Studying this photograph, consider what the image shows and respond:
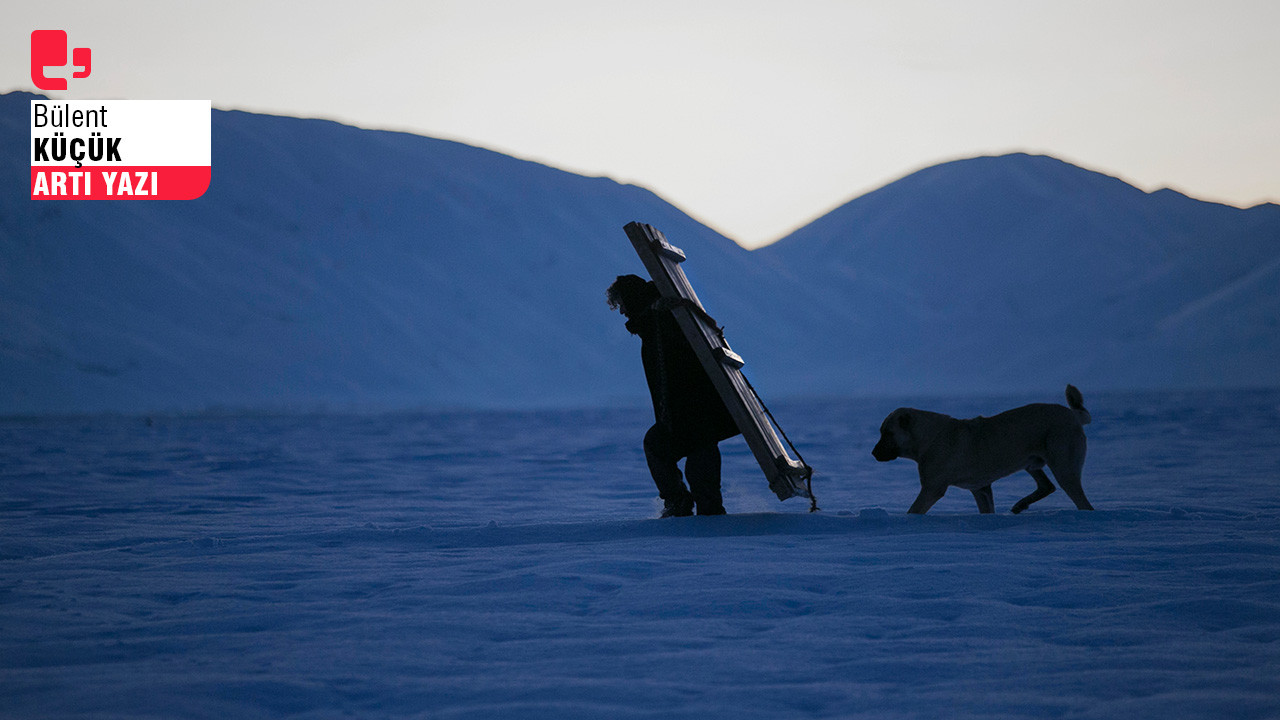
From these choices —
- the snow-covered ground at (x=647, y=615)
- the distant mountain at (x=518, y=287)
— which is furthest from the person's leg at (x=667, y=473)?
the distant mountain at (x=518, y=287)

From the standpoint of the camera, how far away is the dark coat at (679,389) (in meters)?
6.24

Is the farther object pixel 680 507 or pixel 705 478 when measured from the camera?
pixel 680 507

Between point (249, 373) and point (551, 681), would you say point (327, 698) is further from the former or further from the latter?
point (249, 373)

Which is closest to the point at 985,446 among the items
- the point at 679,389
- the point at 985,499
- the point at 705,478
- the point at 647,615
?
the point at 985,499

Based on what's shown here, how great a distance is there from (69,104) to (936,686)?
76.7 metres

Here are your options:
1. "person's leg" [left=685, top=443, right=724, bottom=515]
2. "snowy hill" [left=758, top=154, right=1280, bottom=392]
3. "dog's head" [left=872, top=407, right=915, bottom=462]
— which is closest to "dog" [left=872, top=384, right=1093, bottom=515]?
"dog's head" [left=872, top=407, right=915, bottom=462]

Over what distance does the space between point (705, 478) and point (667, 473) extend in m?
0.23

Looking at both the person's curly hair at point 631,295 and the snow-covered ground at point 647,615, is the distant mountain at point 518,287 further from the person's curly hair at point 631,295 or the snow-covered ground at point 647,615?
the snow-covered ground at point 647,615

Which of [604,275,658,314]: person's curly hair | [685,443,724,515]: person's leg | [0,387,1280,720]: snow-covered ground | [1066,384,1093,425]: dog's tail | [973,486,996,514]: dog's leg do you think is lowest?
[0,387,1280,720]: snow-covered ground

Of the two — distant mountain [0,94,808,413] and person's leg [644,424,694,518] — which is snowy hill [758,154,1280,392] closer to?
distant mountain [0,94,808,413]

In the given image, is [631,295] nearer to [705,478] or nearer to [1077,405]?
[705,478]

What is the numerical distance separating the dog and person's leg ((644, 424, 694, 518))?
4.03ft

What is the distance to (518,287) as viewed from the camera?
8044cm

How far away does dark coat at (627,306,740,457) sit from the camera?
6242 millimetres
